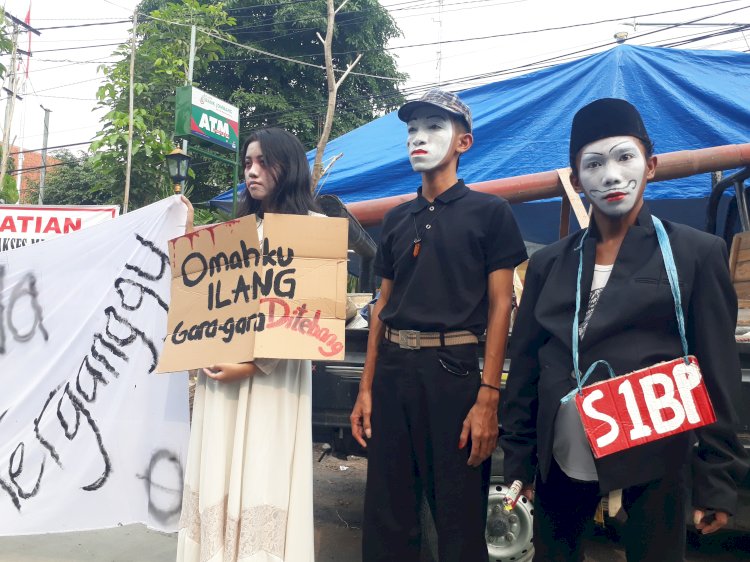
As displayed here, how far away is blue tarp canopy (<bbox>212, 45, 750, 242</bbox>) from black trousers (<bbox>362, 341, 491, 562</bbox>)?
3.05 metres

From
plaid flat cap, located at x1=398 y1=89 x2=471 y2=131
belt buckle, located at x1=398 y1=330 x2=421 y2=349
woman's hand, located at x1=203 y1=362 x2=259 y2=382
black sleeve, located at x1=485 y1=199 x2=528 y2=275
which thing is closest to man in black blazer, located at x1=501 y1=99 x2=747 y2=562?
black sleeve, located at x1=485 y1=199 x2=528 y2=275

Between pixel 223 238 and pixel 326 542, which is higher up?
pixel 223 238

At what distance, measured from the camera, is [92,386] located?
3260mm

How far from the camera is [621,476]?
1801 mm

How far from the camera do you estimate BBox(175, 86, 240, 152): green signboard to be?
9188mm

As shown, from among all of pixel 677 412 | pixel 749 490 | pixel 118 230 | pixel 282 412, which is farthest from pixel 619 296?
pixel 118 230

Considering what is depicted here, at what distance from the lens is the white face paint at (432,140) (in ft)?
8.02

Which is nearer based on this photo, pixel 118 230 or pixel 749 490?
pixel 749 490

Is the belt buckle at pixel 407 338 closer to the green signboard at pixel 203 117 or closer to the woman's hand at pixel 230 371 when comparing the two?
the woman's hand at pixel 230 371

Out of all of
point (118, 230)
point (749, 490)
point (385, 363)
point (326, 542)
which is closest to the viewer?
point (385, 363)

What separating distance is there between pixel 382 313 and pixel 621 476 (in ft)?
3.24

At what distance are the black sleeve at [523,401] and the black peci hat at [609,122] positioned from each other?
1.58 feet

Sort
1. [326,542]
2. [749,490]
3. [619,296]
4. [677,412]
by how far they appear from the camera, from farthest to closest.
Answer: [326,542] → [749,490] → [619,296] → [677,412]

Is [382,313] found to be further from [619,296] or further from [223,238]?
[619,296]
